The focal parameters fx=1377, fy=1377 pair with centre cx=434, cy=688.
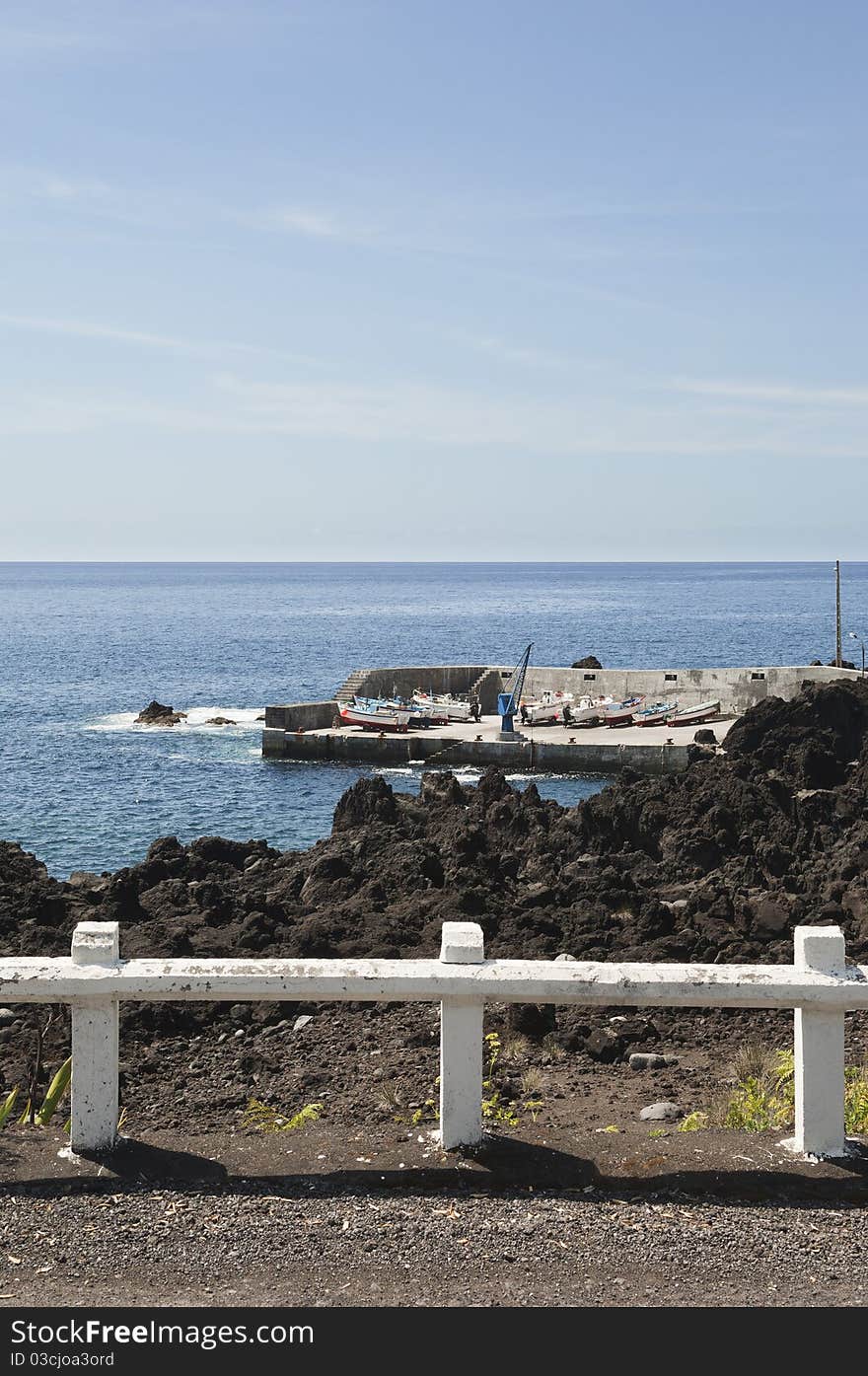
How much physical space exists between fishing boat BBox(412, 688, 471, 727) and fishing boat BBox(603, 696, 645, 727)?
6051mm

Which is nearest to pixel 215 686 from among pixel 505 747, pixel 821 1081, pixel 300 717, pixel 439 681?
pixel 439 681

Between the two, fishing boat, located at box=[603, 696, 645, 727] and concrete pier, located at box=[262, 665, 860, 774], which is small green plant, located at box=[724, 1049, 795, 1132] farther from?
fishing boat, located at box=[603, 696, 645, 727]

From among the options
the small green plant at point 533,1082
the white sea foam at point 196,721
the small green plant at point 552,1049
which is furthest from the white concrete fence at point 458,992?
the white sea foam at point 196,721

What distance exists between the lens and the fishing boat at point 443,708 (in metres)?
58.6

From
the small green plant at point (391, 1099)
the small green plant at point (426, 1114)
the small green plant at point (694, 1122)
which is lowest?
the small green plant at point (391, 1099)

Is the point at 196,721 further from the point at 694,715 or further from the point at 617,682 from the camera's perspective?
the point at 694,715

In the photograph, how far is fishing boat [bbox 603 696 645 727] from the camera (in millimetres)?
57625

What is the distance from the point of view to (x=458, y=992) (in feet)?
17.7

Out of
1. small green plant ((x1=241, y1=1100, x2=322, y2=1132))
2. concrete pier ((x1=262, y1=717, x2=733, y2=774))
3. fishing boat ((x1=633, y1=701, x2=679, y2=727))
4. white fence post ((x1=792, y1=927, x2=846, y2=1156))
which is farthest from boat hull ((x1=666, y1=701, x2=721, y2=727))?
white fence post ((x1=792, y1=927, x2=846, y2=1156))

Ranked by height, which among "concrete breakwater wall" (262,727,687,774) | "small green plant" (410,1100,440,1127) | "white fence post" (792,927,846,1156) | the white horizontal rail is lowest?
"concrete breakwater wall" (262,727,687,774)

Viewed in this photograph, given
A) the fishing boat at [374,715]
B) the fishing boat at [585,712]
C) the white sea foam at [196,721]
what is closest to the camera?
the fishing boat at [374,715]

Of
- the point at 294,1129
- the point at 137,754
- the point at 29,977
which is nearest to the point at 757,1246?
the point at 294,1129

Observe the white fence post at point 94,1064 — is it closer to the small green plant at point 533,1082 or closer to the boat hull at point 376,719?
the small green plant at point 533,1082

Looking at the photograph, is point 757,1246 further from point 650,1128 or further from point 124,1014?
point 124,1014
